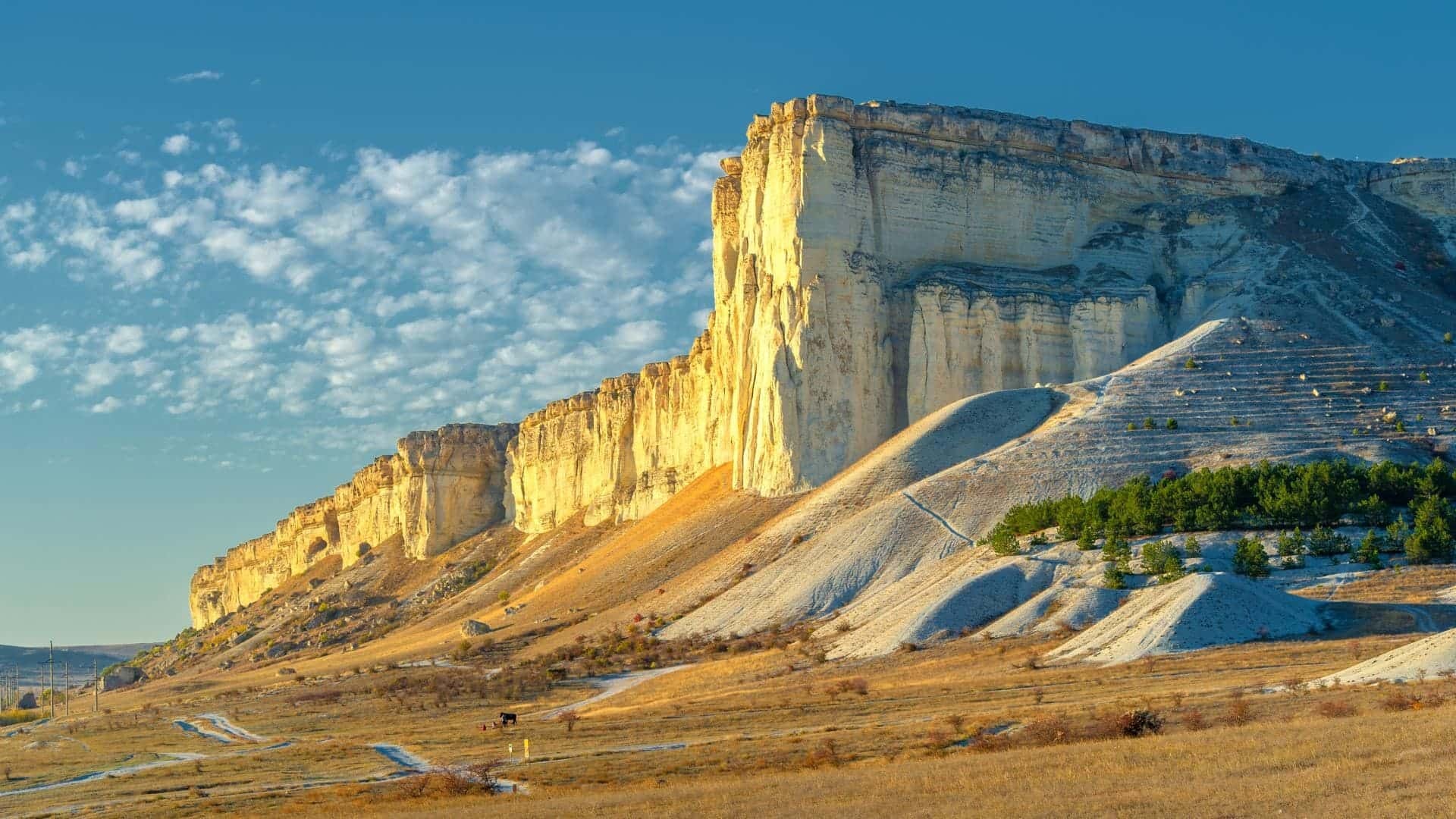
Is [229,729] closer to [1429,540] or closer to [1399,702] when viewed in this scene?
[1399,702]

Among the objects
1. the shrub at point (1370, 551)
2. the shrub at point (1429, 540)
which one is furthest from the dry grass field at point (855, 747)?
the shrub at point (1429, 540)

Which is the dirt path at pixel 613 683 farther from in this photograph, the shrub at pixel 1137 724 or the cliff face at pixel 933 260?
the shrub at pixel 1137 724

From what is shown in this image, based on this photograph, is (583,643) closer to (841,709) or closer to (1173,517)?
(1173,517)

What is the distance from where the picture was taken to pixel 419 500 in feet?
358

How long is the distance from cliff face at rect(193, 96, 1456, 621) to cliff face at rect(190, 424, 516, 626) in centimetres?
2051

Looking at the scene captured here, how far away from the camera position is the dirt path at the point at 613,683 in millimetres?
46719

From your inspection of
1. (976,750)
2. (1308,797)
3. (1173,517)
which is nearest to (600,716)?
(976,750)

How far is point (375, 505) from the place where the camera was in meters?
119

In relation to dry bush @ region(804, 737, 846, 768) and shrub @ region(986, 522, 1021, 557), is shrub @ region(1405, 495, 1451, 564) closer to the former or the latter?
shrub @ region(986, 522, 1021, 557)

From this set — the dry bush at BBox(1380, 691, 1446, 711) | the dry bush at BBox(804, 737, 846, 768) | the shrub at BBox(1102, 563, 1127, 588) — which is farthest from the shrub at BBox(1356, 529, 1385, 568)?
the dry bush at BBox(804, 737, 846, 768)

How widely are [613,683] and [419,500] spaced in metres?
60.6

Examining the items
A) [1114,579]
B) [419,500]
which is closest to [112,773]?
[1114,579]

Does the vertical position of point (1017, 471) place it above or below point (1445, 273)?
below

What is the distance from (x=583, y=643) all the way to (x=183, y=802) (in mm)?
32683
